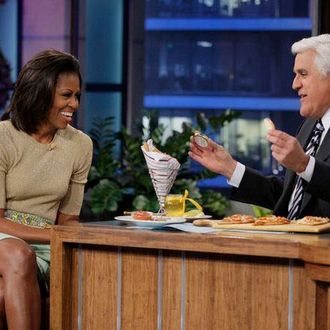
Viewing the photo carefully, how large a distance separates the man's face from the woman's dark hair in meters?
0.86

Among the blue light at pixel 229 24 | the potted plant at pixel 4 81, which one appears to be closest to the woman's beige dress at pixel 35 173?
the potted plant at pixel 4 81

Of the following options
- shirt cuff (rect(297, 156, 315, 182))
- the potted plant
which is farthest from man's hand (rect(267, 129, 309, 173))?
the potted plant

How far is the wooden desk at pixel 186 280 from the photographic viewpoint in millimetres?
2846

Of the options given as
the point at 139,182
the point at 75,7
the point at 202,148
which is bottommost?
the point at 139,182

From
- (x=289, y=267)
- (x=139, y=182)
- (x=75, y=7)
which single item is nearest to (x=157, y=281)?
(x=289, y=267)

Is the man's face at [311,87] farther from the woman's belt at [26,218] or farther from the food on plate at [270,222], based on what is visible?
the woman's belt at [26,218]

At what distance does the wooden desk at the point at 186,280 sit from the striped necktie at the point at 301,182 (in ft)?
2.29

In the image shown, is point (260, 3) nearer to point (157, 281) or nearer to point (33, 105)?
point (33, 105)

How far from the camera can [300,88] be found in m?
3.81

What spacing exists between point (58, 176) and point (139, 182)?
10.1 ft

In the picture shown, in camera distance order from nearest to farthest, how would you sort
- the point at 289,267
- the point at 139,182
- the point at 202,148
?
the point at 289,267 < the point at 202,148 < the point at 139,182

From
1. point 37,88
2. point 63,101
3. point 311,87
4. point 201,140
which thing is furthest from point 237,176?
point 37,88

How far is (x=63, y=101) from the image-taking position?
12.2 feet

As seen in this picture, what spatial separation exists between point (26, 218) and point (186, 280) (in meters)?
0.88
